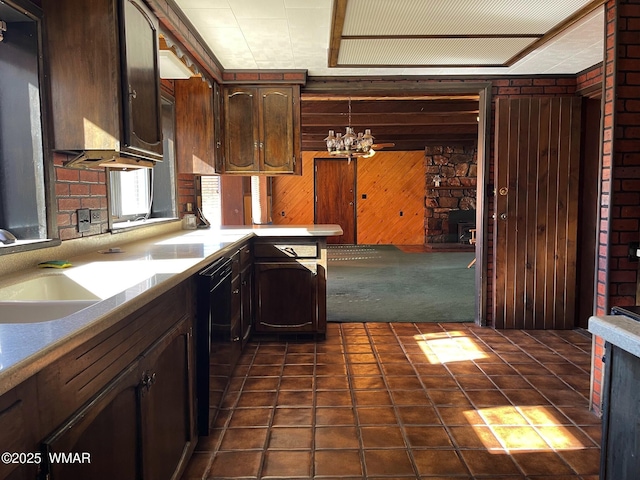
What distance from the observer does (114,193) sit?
3.22 metres

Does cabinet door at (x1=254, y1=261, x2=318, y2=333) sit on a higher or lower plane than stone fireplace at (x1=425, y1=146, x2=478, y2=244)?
lower

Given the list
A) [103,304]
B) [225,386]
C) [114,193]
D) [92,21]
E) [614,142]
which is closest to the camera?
[103,304]

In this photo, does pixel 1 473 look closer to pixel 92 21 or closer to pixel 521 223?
pixel 92 21

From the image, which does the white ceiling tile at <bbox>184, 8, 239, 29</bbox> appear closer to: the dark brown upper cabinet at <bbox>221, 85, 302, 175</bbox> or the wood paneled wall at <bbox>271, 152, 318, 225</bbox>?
the dark brown upper cabinet at <bbox>221, 85, 302, 175</bbox>

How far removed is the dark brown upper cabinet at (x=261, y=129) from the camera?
4156 mm

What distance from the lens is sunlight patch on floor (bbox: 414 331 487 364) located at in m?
3.41

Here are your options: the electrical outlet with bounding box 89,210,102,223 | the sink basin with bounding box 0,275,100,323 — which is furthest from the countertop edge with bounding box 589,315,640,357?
the electrical outlet with bounding box 89,210,102,223

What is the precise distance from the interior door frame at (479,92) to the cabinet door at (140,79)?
2.06 metres

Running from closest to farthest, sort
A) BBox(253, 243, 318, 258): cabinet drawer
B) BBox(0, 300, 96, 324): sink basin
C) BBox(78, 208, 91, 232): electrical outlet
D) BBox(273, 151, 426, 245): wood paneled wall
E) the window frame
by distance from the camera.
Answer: BBox(0, 300, 96, 324): sink basin < the window frame < BBox(78, 208, 91, 232): electrical outlet < BBox(253, 243, 318, 258): cabinet drawer < BBox(273, 151, 426, 245): wood paneled wall

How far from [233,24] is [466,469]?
2769 millimetres

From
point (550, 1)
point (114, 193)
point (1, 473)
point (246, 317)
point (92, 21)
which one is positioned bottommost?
point (246, 317)

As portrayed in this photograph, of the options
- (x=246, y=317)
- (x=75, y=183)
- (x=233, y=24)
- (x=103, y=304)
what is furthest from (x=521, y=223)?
(x=103, y=304)

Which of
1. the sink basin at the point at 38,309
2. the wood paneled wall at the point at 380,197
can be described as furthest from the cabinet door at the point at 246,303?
the wood paneled wall at the point at 380,197

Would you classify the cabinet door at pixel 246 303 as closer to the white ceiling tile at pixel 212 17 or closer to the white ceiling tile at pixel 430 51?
the white ceiling tile at pixel 212 17
